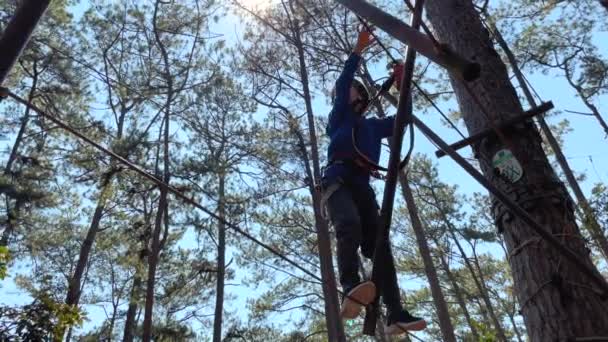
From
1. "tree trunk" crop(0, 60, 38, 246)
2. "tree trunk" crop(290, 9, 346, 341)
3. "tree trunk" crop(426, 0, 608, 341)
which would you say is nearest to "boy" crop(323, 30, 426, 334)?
"tree trunk" crop(426, 0, 608, 341)

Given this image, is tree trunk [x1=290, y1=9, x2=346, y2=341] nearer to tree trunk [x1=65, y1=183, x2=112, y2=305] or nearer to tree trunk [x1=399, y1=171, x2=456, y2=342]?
tree trunk [x1=399, y1=171, x2=456, y2=342]

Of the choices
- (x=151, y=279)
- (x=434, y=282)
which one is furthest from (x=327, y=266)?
(x=151, y=279)

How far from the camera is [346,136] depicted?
97.3 inches

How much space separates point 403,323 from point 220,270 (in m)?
10.1

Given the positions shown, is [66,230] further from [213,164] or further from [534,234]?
[534,234]

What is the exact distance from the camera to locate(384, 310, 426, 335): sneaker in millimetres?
2078

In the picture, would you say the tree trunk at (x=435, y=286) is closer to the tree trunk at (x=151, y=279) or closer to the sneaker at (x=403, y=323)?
the sneaker at (x=403, y=323)

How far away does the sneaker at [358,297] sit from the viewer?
187 centimetres

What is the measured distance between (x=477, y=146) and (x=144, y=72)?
405 inches

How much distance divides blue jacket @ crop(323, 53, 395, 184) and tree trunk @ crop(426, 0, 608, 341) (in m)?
0.51

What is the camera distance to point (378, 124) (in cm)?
270

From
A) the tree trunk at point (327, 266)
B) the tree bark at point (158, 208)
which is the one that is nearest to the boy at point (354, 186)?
the tree trunk at point (327, 266)

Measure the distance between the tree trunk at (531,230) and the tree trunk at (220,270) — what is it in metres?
8.34

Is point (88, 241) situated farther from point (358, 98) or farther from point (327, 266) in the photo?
point (358, 98)
